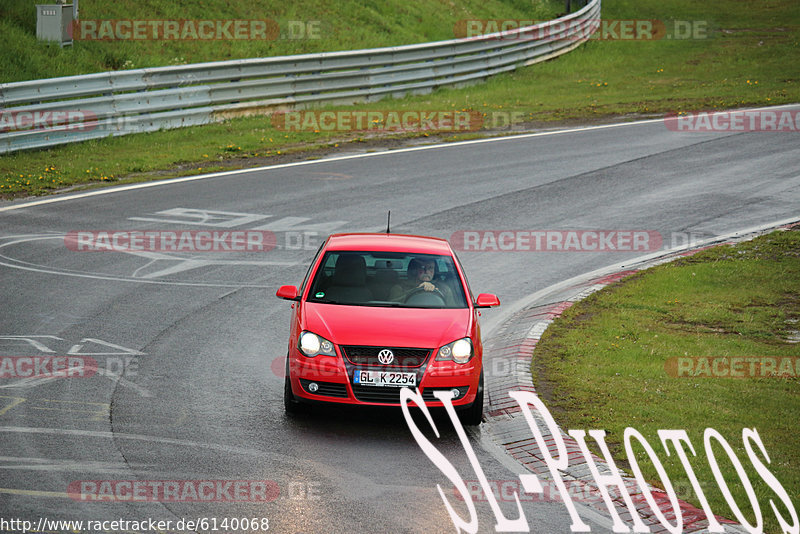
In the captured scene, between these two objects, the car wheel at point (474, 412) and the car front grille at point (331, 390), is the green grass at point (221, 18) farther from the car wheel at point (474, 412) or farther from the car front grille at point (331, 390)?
the car wheel at point (474, 412)

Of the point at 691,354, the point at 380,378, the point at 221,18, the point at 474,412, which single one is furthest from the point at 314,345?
the point at 221,18

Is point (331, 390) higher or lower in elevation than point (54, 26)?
lower

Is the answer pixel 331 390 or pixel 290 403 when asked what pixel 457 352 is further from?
pixel 290 403

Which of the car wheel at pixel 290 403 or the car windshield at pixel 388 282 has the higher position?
the car windshield at pixel 388 282

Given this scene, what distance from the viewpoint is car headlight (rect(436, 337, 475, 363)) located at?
344 inches

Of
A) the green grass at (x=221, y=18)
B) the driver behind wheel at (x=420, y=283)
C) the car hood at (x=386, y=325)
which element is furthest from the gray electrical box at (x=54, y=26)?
the car hood at (x=386, y=325)

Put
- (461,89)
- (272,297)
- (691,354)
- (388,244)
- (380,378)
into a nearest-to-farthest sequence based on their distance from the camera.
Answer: (380,378)
(388,244)
(691,354)
(272,297)
(461,89)

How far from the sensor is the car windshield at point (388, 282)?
31.3 ft

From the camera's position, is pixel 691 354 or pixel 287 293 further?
pixel 691 354

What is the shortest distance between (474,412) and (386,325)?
1100 millimetres

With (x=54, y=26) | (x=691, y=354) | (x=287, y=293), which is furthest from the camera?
(x=54, y=26)

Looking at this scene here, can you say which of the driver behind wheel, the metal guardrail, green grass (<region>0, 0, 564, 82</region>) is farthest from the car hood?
green grass (<region>0, 0, 564, 82</region>)

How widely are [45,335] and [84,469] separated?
145 inches

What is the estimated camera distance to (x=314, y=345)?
876cm
